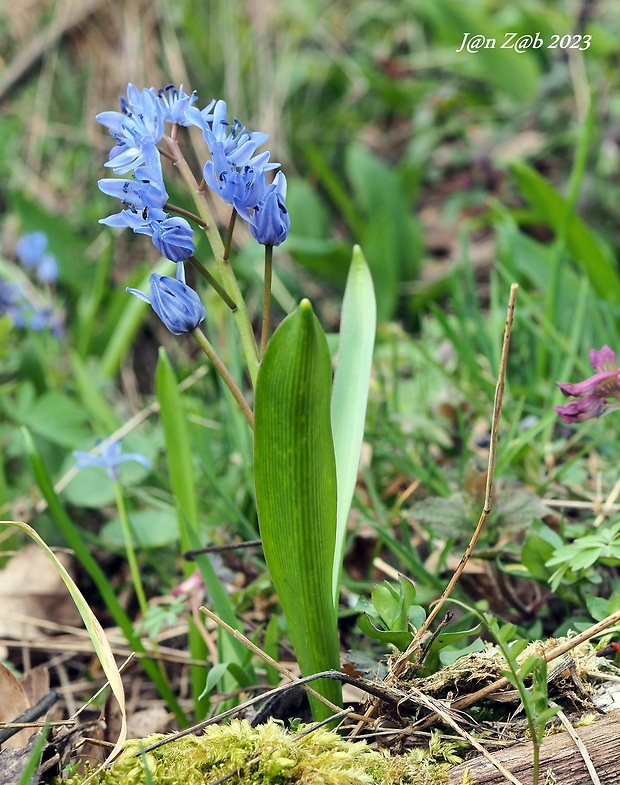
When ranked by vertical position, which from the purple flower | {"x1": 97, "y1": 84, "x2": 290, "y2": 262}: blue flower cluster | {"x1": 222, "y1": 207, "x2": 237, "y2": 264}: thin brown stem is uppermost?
{"x1": 97, "y1": 84, "x2": 290, "y2": 262}: blue flower cluster

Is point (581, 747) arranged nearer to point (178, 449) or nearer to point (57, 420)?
point (178, 449)

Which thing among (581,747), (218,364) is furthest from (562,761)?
(218,364)

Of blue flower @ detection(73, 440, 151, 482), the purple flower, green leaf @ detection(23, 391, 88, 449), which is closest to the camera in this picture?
the purple flower

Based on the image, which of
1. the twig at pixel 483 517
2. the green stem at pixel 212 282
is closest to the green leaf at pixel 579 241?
the twig at pixel 483 517

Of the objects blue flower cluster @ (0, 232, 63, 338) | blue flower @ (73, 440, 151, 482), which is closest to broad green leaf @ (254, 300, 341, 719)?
blue flower @ (73, 440, 151, 482)

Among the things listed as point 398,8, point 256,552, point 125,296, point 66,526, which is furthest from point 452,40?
point 66,526

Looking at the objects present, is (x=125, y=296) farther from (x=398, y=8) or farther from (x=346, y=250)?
(x=398, y=8)

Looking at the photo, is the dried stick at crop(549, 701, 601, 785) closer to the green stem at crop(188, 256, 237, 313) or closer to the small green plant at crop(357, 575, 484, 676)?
the small green plant at crop(357, 575, 484, 676)
